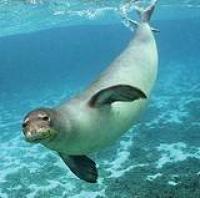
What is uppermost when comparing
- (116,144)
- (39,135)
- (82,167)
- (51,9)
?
(39,135)

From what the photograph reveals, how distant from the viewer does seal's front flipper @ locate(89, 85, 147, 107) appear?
411 centimetres

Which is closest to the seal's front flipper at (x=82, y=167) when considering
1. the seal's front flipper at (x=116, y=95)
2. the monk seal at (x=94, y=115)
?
the monk seal at (x=94, y=115)

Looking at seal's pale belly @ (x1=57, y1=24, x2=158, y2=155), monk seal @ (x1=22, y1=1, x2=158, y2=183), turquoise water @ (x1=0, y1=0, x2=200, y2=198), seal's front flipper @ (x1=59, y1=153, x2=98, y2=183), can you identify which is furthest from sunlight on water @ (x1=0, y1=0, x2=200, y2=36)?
seal's front flipper @ (x1=59, y1=153, x2=98, y2=183)

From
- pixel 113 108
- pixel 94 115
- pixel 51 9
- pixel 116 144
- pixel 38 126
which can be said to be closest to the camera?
pixel 38 126

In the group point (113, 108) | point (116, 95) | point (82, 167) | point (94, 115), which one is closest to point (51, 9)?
point (82, 167)

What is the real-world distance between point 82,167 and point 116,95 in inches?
→ 51.7

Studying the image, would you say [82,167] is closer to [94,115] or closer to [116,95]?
[94,115]

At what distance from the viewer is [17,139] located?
845 inches

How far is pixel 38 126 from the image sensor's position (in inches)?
143

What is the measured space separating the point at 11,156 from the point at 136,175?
21.2 ft

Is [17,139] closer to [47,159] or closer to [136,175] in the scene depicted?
[47,159]

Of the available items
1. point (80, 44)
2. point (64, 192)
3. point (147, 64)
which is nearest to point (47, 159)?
point (64, 192)

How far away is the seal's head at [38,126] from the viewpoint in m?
3.60

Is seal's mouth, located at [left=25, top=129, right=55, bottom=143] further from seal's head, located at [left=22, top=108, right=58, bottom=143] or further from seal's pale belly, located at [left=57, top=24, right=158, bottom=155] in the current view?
seal's pale belly, located at [left=57, top=24, right=158, bottom=155]
